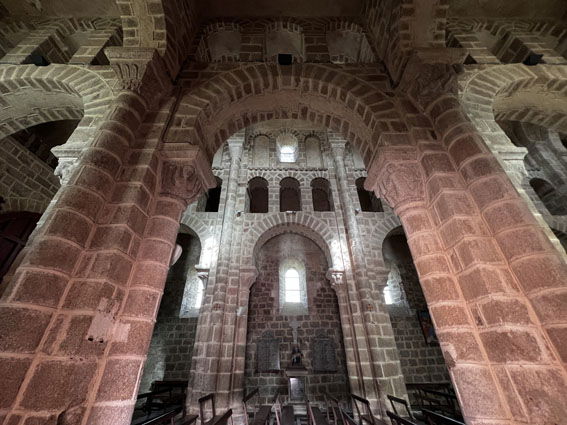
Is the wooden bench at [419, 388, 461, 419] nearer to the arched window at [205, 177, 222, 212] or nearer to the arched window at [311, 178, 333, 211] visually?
the arched window at [311, 178, 333, 211]

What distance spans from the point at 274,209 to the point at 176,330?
510cm

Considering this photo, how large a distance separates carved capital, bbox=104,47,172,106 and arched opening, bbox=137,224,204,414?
5929 millimetres

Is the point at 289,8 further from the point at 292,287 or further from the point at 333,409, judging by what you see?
the point at 292,287

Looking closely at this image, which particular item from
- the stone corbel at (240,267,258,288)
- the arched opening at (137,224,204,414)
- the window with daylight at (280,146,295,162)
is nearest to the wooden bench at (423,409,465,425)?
the stone corbel at (240,267,258,288)

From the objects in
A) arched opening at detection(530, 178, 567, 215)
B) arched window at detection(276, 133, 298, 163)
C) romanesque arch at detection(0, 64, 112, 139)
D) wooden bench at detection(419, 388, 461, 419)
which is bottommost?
wooden bench at detection(419, 388, 461, 419)

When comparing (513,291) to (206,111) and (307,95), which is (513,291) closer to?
(307,95)

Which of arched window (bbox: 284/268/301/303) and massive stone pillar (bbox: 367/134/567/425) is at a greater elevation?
arched window (bbox: 284/268/301/303)

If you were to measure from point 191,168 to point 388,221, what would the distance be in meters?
7.03

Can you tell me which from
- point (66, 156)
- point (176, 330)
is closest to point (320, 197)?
point (176, 330)

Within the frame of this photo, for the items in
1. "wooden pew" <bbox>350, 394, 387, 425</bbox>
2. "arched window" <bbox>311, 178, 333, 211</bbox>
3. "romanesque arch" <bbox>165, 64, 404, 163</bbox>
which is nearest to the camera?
"romanesque arch" <bbox>165, 64, 404, 163</bbox>

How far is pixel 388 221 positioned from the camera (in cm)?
809

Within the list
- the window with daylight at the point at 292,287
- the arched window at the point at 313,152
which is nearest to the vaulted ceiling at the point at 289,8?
the arched window at the point at 313,152

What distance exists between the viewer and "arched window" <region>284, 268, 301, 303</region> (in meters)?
8.71

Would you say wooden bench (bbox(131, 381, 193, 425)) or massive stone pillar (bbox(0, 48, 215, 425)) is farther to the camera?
wooden bench (bbox(131, 381, 193, 425))
